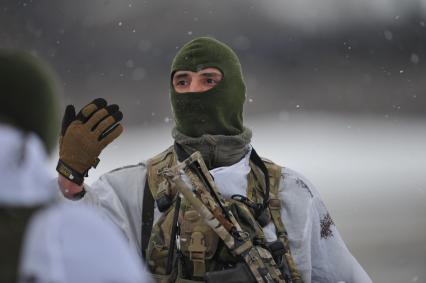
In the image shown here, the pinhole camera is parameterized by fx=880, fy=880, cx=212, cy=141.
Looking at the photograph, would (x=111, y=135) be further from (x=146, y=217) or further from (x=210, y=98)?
(x=210, y=98)

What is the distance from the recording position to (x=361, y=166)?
11094 mm

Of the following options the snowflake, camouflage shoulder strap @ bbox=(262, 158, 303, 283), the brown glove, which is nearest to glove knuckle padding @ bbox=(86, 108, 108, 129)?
the brown glove

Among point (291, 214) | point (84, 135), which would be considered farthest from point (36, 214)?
point (291, 214)

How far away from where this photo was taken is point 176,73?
2.97 meters

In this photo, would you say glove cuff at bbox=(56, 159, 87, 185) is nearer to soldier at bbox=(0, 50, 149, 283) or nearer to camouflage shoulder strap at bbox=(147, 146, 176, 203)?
camouflage shoulder strap at bbox=(147, 146, 176, 203)

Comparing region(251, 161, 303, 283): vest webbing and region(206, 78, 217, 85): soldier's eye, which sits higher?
region(206, 78, 217, 85): soldier's eye

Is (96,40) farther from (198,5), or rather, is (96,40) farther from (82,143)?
(82,143)

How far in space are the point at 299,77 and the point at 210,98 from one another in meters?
9.05

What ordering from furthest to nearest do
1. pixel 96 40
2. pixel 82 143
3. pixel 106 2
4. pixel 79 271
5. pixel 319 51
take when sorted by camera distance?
pixel 319 51
pixel 106 2
pixel 96 40
pixel 82 143
pixel 79 271

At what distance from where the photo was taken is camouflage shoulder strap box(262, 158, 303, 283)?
2744mm

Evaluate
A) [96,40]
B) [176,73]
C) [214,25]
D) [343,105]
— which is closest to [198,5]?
[214,25]

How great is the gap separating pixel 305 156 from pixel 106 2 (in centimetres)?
317

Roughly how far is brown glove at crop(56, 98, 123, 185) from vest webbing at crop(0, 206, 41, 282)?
139 cm

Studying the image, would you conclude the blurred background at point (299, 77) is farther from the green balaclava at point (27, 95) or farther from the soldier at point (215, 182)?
the green balaclava at point (27, 95)
